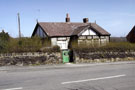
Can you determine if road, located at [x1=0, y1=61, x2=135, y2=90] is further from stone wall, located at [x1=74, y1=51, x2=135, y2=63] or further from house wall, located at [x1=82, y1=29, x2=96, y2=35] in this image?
house wall, located at [x1=82, y1=29, x2=96, y2=35]

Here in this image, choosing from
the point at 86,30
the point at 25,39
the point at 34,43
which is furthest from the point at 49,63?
the point at 86,30

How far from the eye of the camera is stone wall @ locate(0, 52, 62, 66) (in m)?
15.1

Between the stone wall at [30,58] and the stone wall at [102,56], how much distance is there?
255cm

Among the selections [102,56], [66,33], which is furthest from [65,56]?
[66,33]

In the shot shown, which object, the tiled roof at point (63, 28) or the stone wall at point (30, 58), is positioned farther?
the tiled roof at point (63, 28)

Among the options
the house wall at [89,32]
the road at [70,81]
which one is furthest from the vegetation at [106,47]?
the road at [70,81]

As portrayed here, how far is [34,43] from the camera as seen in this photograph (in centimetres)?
1681

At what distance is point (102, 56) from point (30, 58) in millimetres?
9160

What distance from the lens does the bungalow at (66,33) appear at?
981 inches

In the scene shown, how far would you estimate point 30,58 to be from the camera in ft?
52.5

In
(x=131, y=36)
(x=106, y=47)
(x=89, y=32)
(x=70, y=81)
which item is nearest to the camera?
(x=70, y=81)

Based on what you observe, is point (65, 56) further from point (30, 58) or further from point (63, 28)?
point (63, 28)

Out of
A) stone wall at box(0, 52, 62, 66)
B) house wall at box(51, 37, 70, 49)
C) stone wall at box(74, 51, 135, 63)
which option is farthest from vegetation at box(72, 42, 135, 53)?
house wall at box(51, 37, 70, 49)

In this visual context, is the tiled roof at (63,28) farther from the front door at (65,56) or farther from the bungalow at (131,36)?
the bungalow at (131,36)
